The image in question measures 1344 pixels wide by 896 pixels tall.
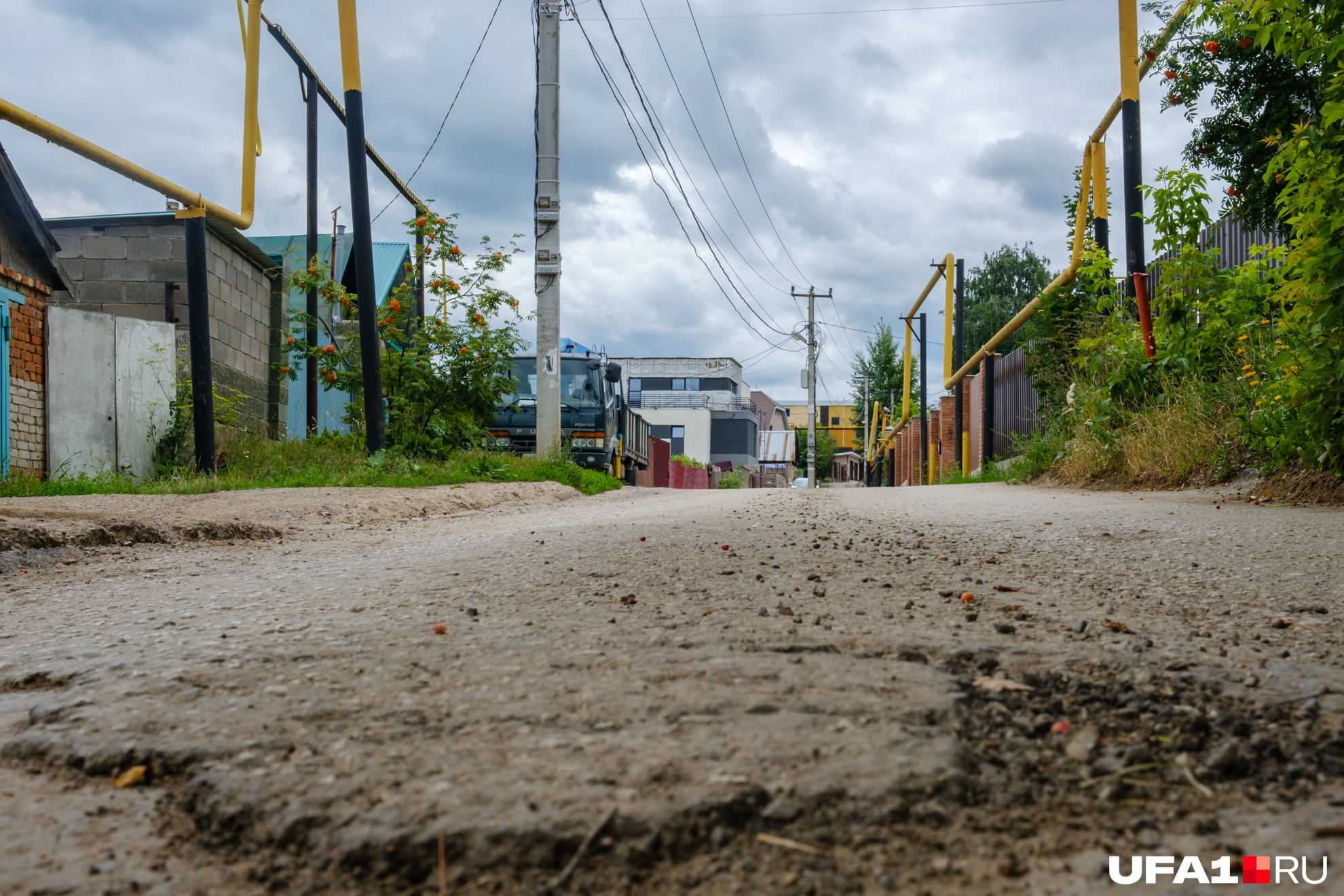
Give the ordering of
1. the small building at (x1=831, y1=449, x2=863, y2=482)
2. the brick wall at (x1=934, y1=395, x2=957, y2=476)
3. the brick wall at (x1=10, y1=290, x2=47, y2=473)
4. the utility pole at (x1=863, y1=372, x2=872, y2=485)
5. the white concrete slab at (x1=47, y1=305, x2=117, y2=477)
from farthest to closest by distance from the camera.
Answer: the small building at (x1=831, y1=449, x2=863, y2=482)
the utility pole at (x1=863, y1=372, x2=872, y2=485)
the brick wall at (x1=934, y1=395, x2=957, y2=476)
the white concrete slab at (x1=47, y1=305, x2=117, y2=477)
the brick wall at (x1=10, y1=290, x2=47, y2=473)

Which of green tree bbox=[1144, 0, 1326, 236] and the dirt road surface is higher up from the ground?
green tree bbox=[1144, 0, 1326, 236]

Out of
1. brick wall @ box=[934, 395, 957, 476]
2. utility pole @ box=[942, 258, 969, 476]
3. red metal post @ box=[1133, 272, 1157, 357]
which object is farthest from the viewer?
brick wall @ box=[934, 395, 957, 476]

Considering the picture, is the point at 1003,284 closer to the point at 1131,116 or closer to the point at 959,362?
the point at 959,362

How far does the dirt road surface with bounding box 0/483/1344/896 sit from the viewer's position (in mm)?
1146

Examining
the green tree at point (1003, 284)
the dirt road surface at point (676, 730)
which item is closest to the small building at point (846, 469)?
the green tree at point (1003, 284)

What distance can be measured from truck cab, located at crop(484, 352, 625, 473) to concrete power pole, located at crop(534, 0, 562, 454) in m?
3.33

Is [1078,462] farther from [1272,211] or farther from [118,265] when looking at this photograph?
[118,265]

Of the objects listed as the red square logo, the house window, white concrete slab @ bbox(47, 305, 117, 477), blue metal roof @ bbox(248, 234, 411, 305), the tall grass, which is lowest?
the red square logo

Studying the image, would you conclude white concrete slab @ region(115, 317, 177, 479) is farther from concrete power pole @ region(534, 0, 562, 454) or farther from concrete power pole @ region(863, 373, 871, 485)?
concrete power pole @ region(863, 373, 871, 485)

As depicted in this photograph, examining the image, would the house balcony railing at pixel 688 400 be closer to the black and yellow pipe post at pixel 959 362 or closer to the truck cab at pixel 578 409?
the black and yellow pipe post at pixel 959 362

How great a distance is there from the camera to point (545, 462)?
1185 cm

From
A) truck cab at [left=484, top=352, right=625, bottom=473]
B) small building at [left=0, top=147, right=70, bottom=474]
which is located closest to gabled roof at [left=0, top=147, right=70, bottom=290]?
small building at [left=0, top=147, right=70, bottom=474]

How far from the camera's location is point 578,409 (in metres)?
16.5

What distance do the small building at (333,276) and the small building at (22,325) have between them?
303cm
